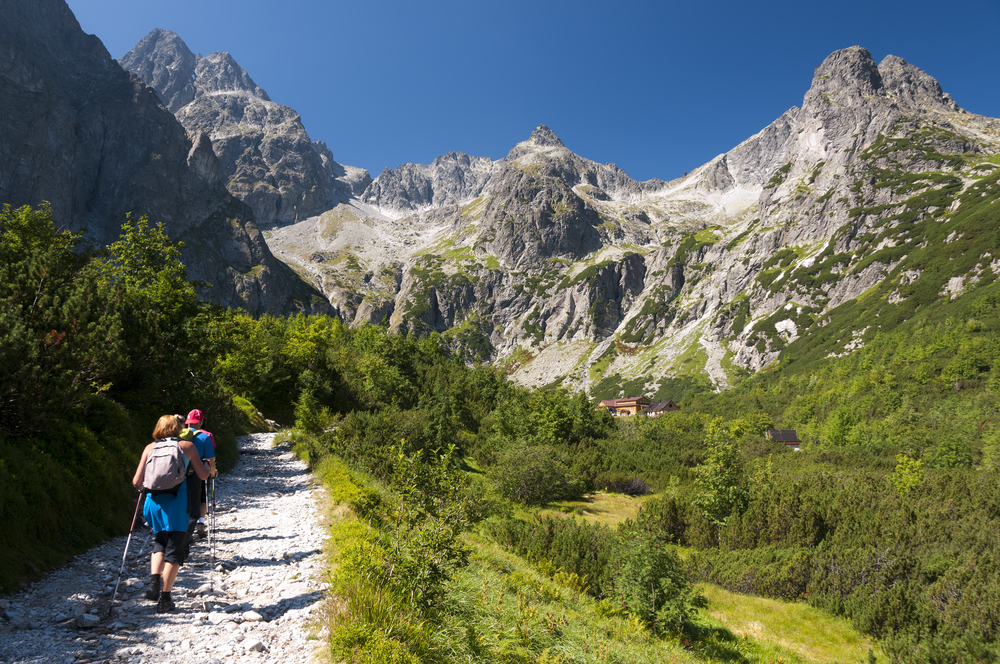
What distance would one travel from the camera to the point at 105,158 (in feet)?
488

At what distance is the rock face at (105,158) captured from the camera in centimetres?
11675

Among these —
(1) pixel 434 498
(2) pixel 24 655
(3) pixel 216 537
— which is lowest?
(3) pixel 216 537

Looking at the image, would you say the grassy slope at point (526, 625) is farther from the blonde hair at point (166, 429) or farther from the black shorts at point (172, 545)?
the blonde hair at point (166, 429)

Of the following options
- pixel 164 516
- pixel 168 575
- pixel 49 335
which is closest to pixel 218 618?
pixel 168 575

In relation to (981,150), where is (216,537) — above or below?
below

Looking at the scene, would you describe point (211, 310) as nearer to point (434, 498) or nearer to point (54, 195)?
point (434, 498)

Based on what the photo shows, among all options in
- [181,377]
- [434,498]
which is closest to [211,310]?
[181,377]

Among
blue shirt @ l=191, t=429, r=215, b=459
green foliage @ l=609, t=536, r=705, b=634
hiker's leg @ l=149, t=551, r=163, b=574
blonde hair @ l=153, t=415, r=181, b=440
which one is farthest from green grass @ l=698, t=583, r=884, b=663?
blonde hair @ l=153, t=415, r=181, b=440

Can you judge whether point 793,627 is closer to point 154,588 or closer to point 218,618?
point 218,618

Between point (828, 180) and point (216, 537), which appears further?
point (828, 180)

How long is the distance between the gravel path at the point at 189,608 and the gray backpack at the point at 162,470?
153 cm

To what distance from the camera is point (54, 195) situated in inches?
4695

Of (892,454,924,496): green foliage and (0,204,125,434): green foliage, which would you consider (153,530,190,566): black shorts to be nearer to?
(0,204,125,434): green foliage

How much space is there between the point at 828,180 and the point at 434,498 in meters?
238
